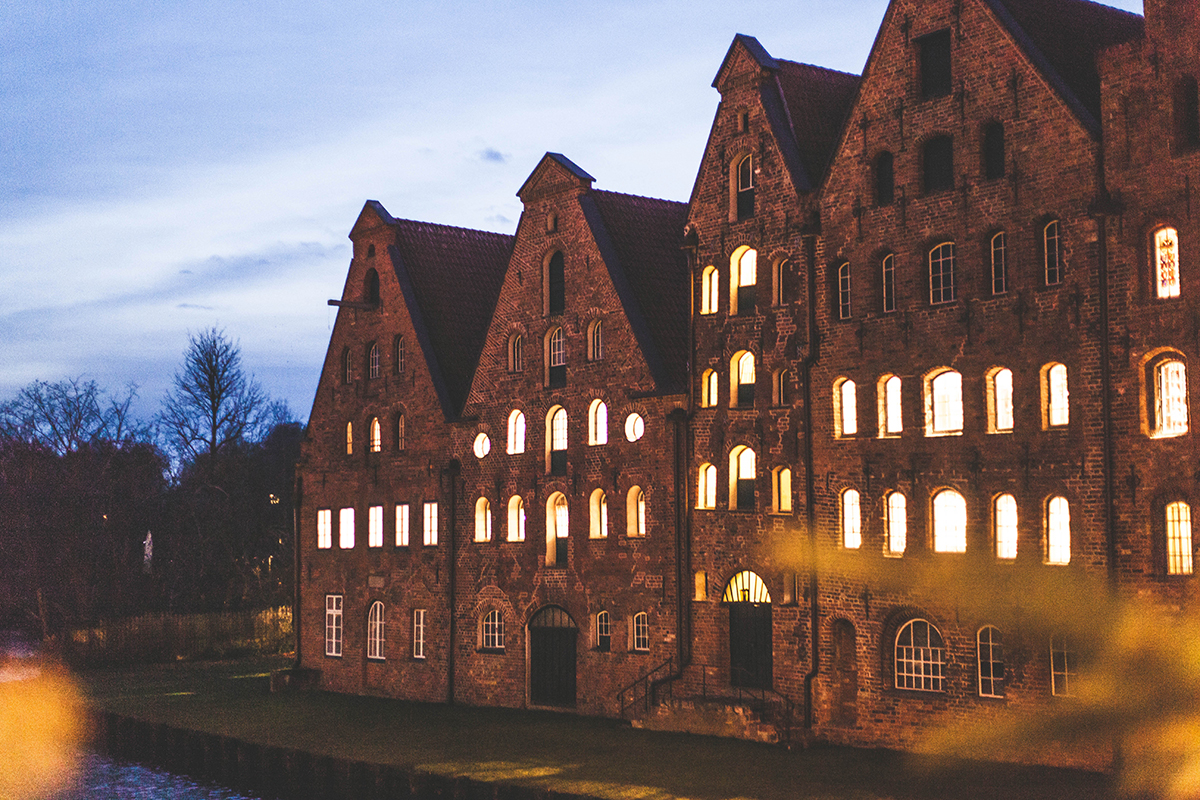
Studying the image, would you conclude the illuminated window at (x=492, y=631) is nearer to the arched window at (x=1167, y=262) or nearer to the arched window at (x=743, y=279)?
the arched window at (x=743, y=279)

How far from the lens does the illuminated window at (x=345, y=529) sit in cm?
4809

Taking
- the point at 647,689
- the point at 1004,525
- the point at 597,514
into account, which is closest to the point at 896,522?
the point at 1004,525

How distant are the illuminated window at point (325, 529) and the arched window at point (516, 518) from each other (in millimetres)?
9844

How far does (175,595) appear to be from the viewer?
240 feet

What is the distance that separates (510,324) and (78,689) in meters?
21.9

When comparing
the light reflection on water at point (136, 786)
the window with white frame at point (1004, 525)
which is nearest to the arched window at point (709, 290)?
the window with white frame at point (1004, 525)

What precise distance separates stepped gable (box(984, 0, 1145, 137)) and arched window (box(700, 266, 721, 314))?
9473 mm

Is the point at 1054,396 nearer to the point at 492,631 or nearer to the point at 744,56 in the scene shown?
the point at 744,56

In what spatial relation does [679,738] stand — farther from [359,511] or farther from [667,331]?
[359,511]

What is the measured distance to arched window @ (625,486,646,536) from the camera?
3756 centimetres

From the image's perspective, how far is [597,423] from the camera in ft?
128

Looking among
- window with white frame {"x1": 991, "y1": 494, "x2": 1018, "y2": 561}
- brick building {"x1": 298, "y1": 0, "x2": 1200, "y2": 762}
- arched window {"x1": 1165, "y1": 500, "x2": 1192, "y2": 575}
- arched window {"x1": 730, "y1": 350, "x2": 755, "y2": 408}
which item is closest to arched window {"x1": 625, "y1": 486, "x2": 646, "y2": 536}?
brick building {"x1": 298, "y1": 0, "x2": 1200, "y2": 762}

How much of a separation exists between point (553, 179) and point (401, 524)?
40.4 ft

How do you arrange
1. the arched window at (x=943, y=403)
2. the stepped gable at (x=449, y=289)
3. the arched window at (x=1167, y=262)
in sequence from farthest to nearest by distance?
the stepped gable at (x=449, y=289), the arched window at (x=943, y=403), the arched window at (x=1167, y=262)
